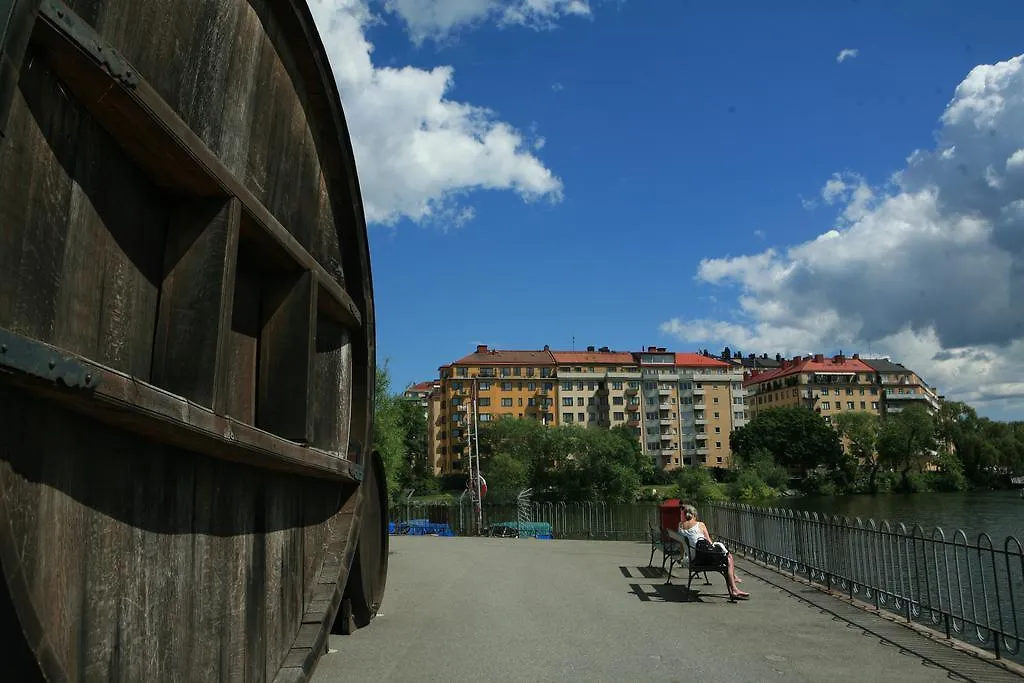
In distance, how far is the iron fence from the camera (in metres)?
25.3

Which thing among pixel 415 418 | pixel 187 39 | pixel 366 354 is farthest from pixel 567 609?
pixel 415 418

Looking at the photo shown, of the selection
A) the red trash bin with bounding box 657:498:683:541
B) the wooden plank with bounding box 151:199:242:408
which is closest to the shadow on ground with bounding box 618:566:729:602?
the red trash bin with bounding box 657:498:683:541

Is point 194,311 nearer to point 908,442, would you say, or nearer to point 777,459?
point 908,442

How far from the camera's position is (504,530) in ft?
98.0

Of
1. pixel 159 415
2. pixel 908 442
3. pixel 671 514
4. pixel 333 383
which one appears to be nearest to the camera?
pixel 159 415

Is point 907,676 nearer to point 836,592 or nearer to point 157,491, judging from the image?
point 836,592

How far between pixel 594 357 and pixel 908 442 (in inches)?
1703

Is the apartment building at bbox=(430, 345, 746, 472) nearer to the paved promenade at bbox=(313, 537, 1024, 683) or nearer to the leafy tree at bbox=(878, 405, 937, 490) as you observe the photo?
the leafy tree at bbox=(878, 405, 937, 490)

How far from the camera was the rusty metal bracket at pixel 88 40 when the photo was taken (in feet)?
7.89

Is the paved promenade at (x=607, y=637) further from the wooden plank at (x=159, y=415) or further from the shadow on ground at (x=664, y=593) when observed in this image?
the wooden plank at (x=159, y=415)

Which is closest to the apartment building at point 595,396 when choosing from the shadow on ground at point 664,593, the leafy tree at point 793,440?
the leafy tree at point 793,440

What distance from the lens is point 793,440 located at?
109625mm

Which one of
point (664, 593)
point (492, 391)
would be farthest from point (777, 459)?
point (664, 593)

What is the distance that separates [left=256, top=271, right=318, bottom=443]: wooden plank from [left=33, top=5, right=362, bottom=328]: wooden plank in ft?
2.49
